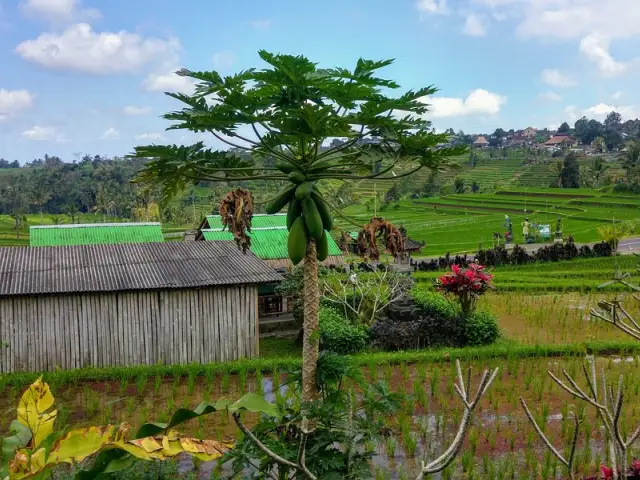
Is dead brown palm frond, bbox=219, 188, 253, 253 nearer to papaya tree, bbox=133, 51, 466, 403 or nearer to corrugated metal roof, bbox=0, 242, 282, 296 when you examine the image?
papaya tree, bbox=133, 51, 466, 403

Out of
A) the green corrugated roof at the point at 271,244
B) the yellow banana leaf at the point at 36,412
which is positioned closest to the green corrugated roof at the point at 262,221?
the green corrugated roof at the point at 271,244

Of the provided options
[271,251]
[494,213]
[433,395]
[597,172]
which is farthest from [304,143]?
[597,172]

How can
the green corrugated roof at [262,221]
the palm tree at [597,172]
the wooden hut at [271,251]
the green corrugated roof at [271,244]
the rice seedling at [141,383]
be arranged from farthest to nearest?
the palm tree at [597,172], the green corrugated roof at [262,221], the green corrugated roof at [271,244], the wooden hut at [271,251], the rice seedling at [141,383]

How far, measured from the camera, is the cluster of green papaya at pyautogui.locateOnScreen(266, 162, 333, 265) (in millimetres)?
3156

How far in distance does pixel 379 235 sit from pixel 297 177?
0.59 metres

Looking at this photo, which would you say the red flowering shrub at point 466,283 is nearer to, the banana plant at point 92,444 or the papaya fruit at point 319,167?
the papaya fruit at point 319,167

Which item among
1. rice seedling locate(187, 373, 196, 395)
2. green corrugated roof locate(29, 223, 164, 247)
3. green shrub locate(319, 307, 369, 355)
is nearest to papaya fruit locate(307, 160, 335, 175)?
rice seedling locate(187, 373, 196, 395)

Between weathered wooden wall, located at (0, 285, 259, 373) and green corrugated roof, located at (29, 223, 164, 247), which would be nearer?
weathered wooden wall, located at (0, 285, 259, 373)

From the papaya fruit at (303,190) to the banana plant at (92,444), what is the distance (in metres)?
1.01

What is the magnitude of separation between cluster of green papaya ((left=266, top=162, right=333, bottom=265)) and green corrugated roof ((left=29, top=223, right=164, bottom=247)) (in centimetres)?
1543

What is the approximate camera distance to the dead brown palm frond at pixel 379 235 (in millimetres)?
3297

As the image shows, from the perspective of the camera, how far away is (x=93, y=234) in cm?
1880

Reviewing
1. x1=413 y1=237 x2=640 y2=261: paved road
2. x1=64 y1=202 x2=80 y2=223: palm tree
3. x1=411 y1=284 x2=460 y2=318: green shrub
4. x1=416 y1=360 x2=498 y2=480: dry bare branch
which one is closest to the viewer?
x1=416 y1=360 x2=498 y2=480: dry bare branch

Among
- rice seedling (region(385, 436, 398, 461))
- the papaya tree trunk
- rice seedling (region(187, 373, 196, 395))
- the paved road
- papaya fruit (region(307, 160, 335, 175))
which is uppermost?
papaya fruit (region(307, 160, 335, 175))
